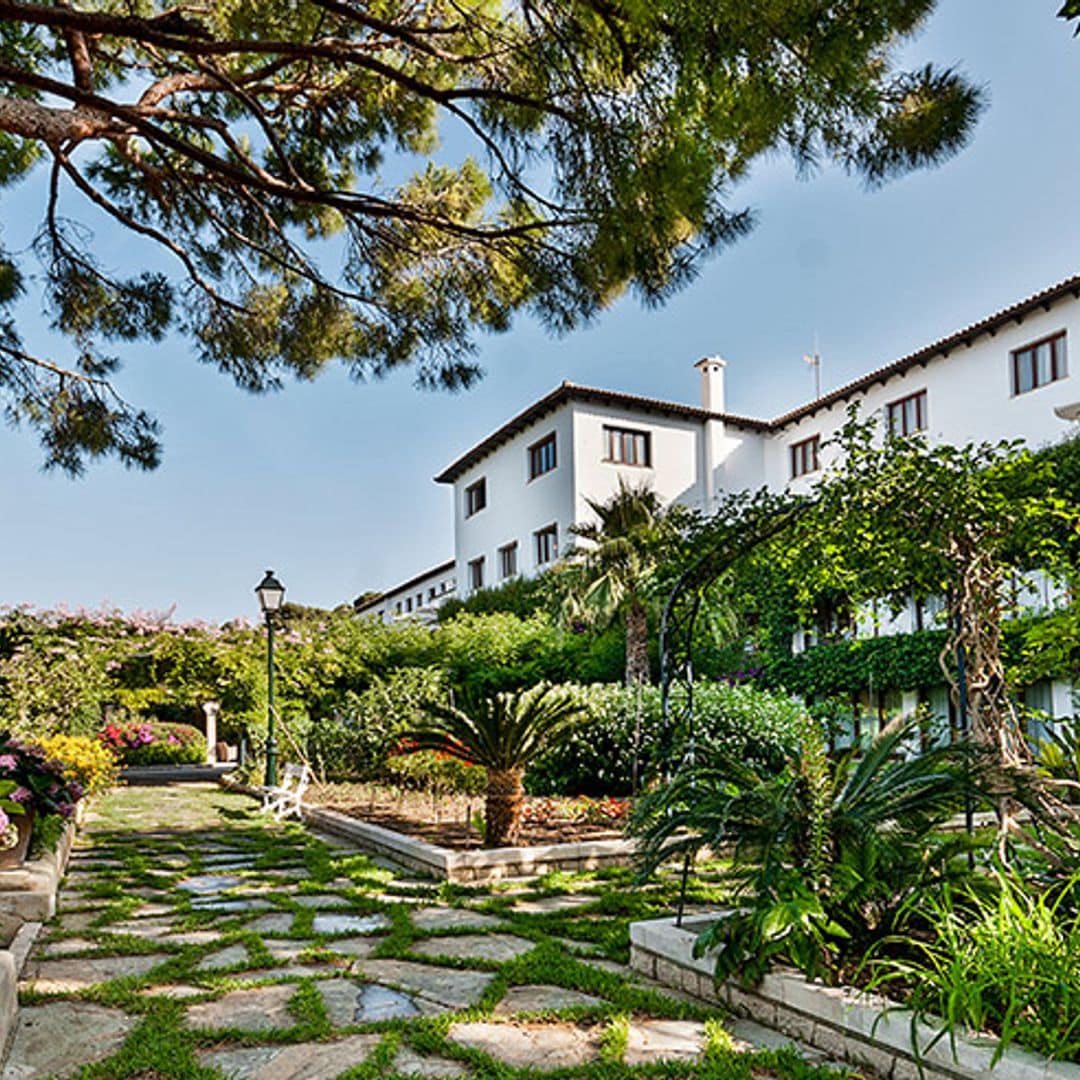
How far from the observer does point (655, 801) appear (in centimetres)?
425

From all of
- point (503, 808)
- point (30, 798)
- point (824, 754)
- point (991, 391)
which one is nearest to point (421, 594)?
point (991, 391)

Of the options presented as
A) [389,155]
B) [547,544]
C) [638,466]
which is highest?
[389,155]

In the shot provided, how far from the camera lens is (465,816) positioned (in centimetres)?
930

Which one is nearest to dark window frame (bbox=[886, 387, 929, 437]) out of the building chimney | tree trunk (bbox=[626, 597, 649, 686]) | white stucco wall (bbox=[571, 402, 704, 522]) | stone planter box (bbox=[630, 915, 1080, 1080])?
white stucco wall (bbox=[571, 402, 704, 522])

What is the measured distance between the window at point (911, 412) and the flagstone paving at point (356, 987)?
13644 mm

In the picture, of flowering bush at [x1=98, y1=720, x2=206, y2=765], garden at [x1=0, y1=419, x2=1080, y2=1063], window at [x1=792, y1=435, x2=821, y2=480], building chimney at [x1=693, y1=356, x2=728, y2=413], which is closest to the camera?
garden at [x1=0, y1=419, x2=1080, y2=1063]

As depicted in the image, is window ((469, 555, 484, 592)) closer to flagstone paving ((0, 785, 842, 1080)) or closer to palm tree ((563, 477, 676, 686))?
palm tree ((563, 477, 676, 686))

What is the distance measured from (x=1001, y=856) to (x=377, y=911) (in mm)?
3538

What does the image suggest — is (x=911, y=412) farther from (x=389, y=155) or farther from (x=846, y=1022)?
(x=846, y=1022)

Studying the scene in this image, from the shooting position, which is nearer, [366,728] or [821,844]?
[821,844]

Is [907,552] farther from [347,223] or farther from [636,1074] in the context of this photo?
[347,223]

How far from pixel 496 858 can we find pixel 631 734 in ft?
14.2

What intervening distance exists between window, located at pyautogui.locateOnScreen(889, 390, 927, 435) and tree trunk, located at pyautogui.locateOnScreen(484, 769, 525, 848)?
517 inches

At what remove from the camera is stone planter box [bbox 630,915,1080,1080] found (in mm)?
2779
